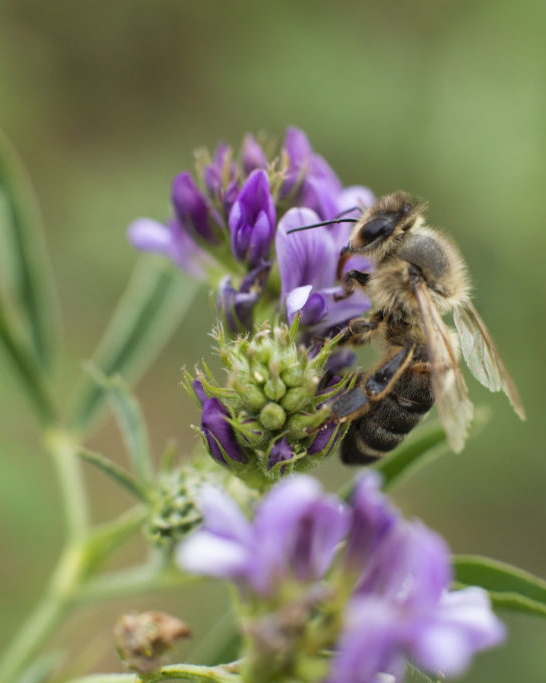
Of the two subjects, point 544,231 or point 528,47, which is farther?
point 528,47

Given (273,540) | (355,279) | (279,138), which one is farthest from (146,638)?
(279,138)

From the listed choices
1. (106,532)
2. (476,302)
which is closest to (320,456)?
(106,532)

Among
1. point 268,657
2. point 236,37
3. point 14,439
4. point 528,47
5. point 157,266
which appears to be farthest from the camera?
point 236,37

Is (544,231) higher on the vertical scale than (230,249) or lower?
lower

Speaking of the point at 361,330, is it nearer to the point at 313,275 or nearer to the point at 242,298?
the point at 313,275

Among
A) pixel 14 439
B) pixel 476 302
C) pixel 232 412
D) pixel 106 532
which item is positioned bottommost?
pixel 14 439

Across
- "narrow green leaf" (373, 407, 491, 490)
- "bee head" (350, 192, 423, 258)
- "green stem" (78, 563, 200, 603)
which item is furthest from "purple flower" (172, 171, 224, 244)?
"green stem" (78, 563, 200, 603)

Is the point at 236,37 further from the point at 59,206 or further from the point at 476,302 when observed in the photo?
the point at 476,302
